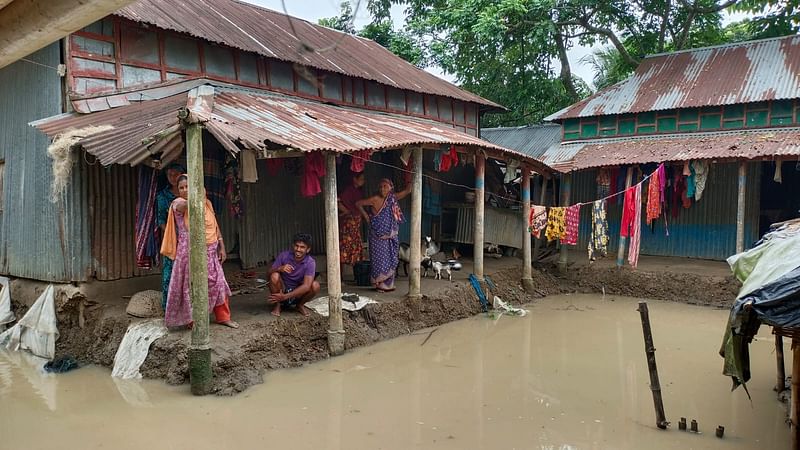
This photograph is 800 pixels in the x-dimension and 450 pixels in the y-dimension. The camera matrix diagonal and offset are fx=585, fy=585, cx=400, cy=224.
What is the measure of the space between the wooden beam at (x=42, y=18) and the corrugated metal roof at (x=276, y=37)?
4419 millimetres

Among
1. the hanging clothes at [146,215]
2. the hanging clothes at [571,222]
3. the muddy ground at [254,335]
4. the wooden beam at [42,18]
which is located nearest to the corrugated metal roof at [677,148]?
the hanging clothes at [571,222]

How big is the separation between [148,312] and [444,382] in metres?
3.70

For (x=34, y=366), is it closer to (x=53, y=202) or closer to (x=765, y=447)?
(x=53, y=202)

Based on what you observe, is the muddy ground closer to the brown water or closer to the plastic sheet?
the plastic sheet

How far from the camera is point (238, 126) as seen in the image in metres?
6.96

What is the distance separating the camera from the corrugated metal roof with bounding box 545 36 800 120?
12.7 meters

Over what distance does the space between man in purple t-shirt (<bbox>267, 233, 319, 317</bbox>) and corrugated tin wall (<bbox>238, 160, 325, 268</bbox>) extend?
2.29 m

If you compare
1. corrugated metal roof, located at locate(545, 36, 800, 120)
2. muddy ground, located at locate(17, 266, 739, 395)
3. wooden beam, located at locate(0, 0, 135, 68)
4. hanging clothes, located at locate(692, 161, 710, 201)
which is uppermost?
corrugated metal roof, located at locate(545, 36, 800, 120)

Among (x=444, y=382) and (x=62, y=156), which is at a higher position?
(x=62, y=156)

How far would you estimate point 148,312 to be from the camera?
717 centimetres

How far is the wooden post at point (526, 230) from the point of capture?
39.8ft

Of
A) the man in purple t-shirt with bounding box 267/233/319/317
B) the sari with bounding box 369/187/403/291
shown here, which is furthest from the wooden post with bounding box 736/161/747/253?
the man in purple t-shirt with bounding box 267/233/319/317

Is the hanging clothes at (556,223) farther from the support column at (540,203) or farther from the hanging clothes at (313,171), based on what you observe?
the hanging clothes at (313,171)

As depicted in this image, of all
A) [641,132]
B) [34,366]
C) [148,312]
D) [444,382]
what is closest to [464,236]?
[641,132]
